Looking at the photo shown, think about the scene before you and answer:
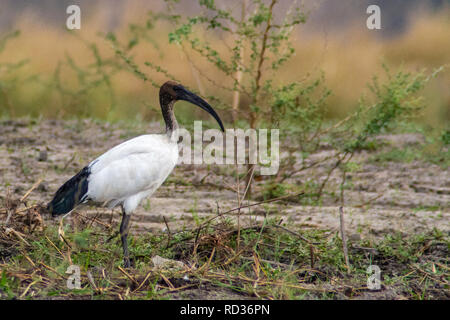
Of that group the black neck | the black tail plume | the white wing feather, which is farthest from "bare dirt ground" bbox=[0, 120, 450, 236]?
the black tail plume

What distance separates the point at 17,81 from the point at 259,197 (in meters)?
5.36

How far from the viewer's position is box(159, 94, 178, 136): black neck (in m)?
4.93

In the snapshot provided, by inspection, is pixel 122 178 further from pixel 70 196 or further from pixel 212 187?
pixel 212 187

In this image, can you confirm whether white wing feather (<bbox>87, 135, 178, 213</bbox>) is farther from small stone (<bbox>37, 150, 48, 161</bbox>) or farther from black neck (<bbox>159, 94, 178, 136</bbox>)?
small stone (<bbox>37, 150, 48, 161</bbox>)

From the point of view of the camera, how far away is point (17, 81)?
32.7 feet

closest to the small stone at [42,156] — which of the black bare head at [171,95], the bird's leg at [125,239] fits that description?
the black bare head at [171,95]

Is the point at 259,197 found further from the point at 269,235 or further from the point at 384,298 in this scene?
the point at 384,298

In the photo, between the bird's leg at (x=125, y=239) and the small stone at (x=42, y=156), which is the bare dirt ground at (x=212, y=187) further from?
the bird's leg at (x=125, y=239)

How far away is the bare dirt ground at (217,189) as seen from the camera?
522 centimetres

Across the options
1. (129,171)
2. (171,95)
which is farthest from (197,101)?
(129,171)

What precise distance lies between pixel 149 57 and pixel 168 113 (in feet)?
23.4

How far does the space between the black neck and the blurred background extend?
15.4ft

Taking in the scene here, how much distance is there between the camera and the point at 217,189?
20.8ft

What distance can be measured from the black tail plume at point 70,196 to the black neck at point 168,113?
27.4 inches
